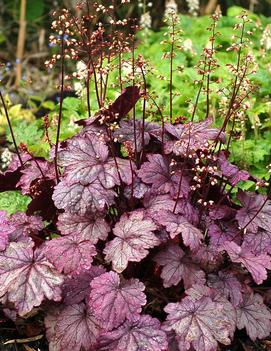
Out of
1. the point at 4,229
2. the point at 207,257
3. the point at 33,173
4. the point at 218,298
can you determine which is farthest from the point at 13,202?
the point at 218,298

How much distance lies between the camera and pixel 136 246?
1.92 metres

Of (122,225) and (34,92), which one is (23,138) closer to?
(122,225)

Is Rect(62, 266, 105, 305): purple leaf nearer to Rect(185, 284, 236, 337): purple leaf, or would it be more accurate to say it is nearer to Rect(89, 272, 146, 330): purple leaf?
Rect(89, 272, 146, 330): purple leaf

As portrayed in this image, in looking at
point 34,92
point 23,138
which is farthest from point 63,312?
point 34,92

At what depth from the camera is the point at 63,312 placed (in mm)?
1967

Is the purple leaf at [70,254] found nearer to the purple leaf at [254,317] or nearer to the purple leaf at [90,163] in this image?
the purple leaf at [90,163]

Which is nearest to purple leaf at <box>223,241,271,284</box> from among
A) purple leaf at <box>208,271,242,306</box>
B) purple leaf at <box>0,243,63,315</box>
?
purple leaf at <box>208,271,242,306</box>

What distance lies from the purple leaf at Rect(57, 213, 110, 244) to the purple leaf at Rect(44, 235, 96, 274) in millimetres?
50

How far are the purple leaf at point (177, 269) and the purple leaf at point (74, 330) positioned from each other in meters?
0.31

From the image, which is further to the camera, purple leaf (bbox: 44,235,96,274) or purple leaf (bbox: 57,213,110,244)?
purple leaf (bbox: 57,213,110,244)

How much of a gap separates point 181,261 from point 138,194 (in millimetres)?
312

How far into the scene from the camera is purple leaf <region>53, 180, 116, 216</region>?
6.45ft

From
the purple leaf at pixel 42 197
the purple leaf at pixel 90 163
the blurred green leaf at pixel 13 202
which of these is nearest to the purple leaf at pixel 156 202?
the purple leaf at pixel 90 163

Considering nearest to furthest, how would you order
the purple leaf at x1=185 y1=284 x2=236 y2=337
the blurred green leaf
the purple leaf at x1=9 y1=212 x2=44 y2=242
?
the purple leaf at x1=185 y1=284 x2=236 y2=337
the purple leaf at x1=9 y1=212 x2=44 y2=242
the blurred green leaf
